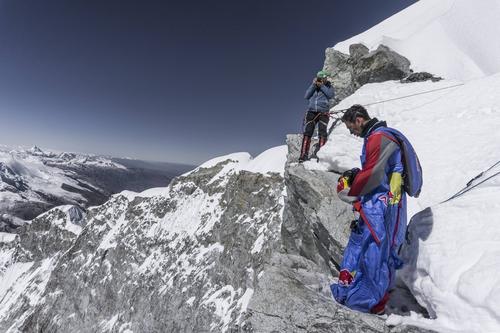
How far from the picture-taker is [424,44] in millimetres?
20016

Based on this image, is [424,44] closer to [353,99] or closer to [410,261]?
[353,99]

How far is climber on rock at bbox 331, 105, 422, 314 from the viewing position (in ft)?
17.2

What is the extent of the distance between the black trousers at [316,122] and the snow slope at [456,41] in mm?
8315

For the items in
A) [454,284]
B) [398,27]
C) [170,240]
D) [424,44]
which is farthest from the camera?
[170,240]

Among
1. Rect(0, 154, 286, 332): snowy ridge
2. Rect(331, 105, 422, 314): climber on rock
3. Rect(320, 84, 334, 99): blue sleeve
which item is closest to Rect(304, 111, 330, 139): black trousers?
Rect(320, 84, 334, 99): blue sleeve

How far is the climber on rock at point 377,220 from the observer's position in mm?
5254

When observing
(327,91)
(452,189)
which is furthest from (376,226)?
(327,91)

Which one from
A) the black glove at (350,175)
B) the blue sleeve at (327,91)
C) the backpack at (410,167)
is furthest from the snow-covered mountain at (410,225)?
the blue sleeve at (327,91)

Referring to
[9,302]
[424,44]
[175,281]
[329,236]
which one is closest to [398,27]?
[424,44]

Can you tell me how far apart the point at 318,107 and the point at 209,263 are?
4752 cm

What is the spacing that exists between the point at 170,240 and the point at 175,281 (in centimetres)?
1187

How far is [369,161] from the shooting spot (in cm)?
551

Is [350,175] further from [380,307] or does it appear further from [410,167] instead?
[380,307]

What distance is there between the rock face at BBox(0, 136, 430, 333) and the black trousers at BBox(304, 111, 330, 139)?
158 centimetres
